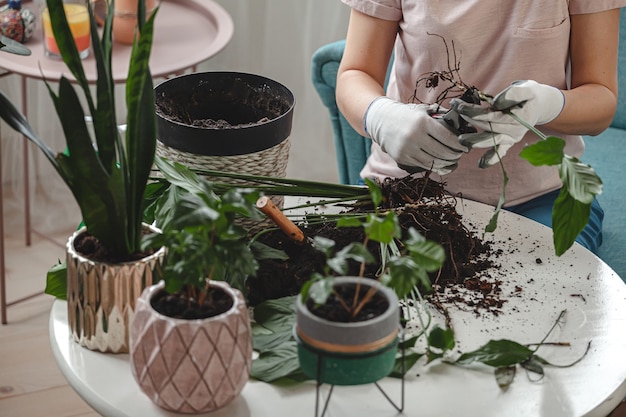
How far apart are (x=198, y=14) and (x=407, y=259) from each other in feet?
4.68

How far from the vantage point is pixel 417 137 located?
3.92 feet

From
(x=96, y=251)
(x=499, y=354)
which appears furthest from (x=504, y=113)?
(x=96, y=251)

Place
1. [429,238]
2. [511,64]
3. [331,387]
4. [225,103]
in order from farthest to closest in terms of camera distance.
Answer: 1. [511,64]
2. [225,103]
3. [429,238]
4. [331,387]

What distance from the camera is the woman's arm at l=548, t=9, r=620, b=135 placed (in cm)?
138

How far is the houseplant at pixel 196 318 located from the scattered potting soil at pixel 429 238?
18cm

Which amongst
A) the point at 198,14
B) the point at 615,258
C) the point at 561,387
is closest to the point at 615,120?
the point at 615,258

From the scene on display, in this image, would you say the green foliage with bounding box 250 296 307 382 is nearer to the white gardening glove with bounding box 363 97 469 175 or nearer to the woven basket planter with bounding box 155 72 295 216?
the woven basket planter with bounding box 155 72 295 216

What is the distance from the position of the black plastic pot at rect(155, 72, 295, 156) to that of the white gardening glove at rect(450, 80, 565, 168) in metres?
0.24

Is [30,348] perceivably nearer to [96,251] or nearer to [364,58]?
[364,58]

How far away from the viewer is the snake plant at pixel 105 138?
33.4 inches

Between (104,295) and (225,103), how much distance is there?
0.44 meters

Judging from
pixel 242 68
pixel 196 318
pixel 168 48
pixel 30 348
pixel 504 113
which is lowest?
pixel 30 348

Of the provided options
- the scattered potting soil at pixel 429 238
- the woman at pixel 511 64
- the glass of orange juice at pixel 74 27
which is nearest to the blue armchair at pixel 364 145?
the woman at pixel 511 64

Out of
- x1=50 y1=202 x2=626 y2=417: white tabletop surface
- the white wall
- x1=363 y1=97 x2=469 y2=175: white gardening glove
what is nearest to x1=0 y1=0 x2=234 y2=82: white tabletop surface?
the white wall
